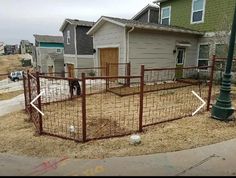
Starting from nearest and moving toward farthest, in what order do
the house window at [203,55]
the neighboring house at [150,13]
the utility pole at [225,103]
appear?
1. the utility pole at [225,103]
2. the house window at [203,55]
3. the neighboring house at [150,13]

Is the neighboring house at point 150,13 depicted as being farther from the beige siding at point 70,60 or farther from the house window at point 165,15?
the beige siding at point 70,60

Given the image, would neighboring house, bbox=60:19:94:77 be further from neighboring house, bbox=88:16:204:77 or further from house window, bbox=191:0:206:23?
house window, bbox=191:0:206:23

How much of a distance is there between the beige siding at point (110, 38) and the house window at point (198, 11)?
18.5 feet

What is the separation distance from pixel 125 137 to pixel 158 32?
28.6ft

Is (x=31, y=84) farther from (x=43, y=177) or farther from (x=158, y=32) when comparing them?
(x=158, y=32)

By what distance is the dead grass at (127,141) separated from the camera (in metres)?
4.13

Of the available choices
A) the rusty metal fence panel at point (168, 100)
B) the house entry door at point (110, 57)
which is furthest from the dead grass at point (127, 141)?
the house entry door at point (110, 57)

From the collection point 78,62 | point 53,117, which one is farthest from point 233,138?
point 78,62

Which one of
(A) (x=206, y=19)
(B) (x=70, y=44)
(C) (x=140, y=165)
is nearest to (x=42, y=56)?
(B) (x=70, y=44)

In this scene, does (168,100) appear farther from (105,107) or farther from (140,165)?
(140,165)

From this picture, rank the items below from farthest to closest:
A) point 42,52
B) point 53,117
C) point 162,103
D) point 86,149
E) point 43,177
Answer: point 42,52 → point 162,103 → point 53,117 → point 86,149 → point 43,177

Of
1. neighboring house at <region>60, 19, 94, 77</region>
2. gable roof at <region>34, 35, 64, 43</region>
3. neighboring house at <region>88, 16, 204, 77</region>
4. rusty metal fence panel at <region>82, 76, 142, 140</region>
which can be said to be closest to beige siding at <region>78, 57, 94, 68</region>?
neighboring house at <region>60, 19, 94, 77</region>

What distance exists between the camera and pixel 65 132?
5215mm

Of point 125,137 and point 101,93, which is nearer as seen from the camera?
point 125,137
